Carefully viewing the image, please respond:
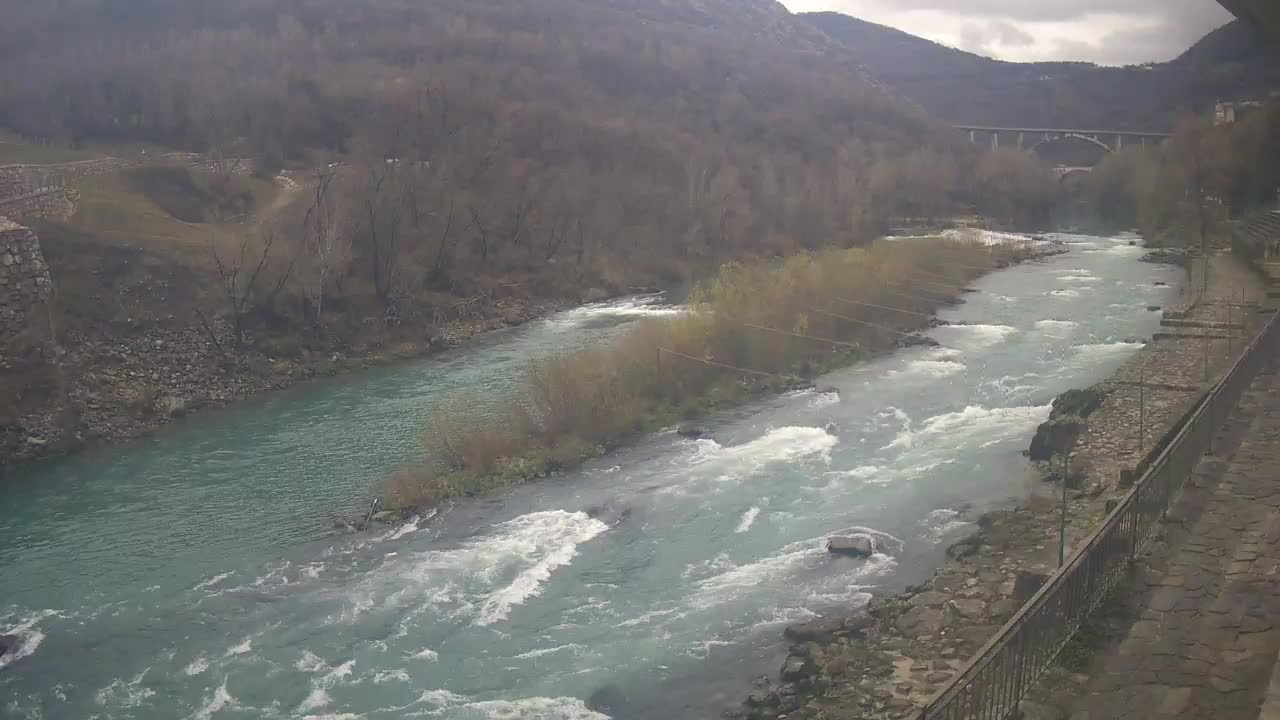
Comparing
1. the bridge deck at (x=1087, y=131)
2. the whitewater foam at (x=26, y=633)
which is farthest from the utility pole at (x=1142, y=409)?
the bridge deck at (x=1087, y=131)

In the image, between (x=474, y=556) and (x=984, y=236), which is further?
(x=984, y=236)

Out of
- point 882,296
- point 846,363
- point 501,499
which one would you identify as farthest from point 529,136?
point 501,499

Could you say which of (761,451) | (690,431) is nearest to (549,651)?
(761,451)

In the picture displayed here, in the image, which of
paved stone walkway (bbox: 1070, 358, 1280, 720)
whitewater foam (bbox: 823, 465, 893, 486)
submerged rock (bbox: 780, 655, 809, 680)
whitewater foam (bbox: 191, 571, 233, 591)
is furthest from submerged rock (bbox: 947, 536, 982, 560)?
whitewater foam (bbox: 191, 571, 233, 591)

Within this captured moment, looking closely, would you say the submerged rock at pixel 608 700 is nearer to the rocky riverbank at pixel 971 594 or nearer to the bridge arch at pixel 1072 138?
the rocky riverbank at pixel 971 594

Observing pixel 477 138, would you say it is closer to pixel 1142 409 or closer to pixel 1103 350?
pixel 1103 350
